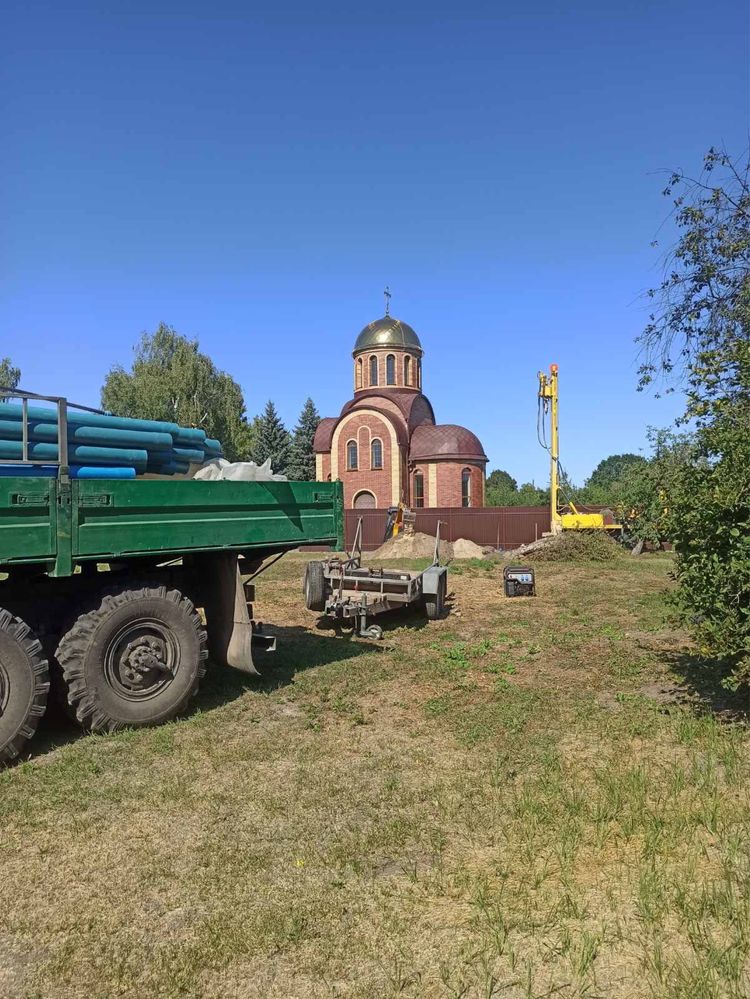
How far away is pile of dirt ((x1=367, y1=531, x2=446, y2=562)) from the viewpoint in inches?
1070

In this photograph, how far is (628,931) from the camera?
10.5ft

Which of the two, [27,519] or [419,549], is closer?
[27,519]

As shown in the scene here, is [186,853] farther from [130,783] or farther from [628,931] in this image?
[628,931]

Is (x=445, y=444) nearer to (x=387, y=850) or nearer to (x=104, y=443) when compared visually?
(x=104, y=443)

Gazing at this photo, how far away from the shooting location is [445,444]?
133 feet

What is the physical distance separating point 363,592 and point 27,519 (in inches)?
249

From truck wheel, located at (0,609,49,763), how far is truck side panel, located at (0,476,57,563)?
1.62ft

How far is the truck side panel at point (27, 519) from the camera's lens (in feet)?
17.6

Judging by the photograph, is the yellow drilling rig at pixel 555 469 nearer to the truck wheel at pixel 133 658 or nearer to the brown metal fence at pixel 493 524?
the brown metal fence at pixel 493 524

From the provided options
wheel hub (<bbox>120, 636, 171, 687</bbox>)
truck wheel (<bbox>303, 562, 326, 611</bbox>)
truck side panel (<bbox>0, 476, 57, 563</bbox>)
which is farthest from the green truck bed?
truck wheel (<bbox>303, 562, 326, 611</bbox>)

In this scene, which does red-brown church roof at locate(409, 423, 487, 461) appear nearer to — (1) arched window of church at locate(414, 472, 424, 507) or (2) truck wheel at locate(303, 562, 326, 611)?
(1) arched window of church at locate(414, 472, 424, 507)

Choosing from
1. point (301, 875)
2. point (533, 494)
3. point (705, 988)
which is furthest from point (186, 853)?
point (533, 494)

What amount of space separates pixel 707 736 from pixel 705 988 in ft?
11.0

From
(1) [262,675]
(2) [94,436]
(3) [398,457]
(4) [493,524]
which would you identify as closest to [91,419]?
(2) [94,436]
